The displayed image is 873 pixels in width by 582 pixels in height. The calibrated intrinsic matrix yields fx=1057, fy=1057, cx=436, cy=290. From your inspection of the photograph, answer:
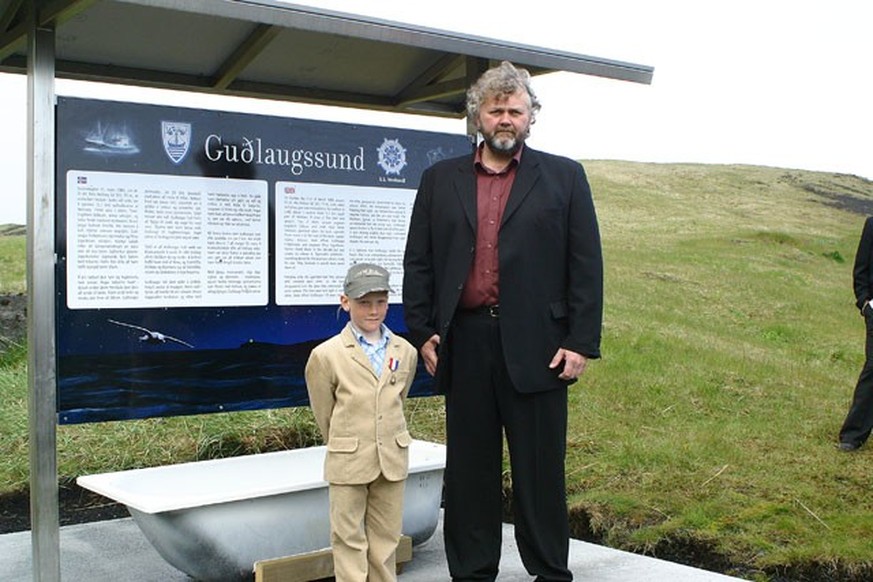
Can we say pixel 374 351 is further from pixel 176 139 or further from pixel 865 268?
pixel 865 268

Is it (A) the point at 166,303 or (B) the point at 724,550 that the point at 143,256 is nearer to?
(A) the point at 166,303

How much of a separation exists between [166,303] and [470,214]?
1628 mm

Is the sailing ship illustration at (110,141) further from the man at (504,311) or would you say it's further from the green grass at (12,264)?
the green grass at (12,264)

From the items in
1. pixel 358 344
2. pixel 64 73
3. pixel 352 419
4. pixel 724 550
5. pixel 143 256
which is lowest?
pixel 724 550

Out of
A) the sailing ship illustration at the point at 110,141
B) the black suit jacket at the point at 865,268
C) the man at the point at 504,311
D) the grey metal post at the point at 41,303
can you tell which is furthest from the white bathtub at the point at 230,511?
the black suit jacket at the point at 865,268

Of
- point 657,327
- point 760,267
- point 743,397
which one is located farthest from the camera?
point 760,267

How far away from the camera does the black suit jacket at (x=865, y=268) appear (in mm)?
7930

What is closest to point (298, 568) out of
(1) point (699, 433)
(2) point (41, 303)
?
(2) point (41, 303)

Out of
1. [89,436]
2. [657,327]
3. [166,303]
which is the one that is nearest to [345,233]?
[166,303]

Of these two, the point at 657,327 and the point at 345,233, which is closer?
the point at 345,233

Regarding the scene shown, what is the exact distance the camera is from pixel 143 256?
497 centimetres

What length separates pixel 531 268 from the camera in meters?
4.33

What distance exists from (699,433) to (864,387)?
1248 millimetres

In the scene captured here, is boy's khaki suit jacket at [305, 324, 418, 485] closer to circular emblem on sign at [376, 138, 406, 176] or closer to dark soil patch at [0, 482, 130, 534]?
circular emblem on sign at [376, 138, 406, 176]
